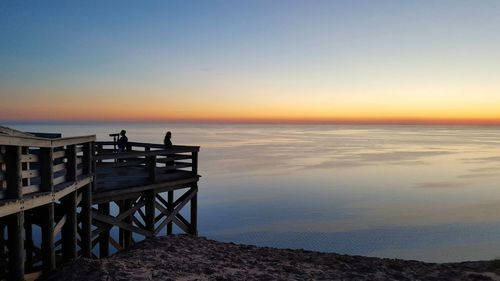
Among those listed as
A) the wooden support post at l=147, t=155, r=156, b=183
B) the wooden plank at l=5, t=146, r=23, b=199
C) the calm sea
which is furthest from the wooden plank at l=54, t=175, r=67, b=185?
the calm sea

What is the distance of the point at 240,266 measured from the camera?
944 cm

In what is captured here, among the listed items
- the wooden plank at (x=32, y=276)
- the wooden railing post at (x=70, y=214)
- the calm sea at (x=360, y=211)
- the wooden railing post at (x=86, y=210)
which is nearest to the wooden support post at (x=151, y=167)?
the wooden railing post at (x=86, y=210)

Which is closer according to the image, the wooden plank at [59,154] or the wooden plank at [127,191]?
the wooden plank at [59,154]

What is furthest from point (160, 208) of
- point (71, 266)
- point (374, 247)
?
point (374, 247)

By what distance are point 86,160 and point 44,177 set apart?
281 centimetres

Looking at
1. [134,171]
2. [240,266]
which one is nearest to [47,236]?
[240,266]

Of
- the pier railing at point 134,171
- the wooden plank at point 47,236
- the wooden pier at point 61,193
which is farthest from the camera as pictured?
the pier railing at point 134,171

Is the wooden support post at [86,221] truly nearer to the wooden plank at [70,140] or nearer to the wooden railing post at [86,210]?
the wooden railing post at [86,210]

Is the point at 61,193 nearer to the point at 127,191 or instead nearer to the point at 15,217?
the point at 15,217

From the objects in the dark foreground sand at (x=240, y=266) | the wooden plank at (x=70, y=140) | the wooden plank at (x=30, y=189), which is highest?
the wooden plank at (x=70, y=140)

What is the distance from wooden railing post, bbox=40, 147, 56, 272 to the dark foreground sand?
0.38 meters

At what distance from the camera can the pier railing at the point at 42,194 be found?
648cm

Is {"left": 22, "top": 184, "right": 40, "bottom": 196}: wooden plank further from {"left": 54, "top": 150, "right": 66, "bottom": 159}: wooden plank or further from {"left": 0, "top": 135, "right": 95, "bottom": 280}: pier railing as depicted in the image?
{"left": 54, "top": 150, "right": 66, "bottom": 159}: wooden plank

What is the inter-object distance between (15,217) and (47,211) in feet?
3.84
